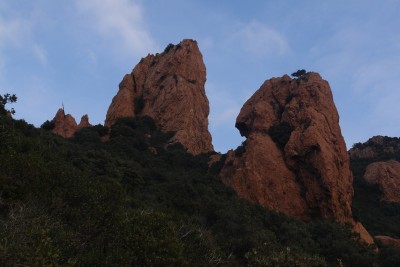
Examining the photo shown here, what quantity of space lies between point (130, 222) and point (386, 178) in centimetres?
4178

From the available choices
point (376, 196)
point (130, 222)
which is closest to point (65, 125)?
point (376, 196)

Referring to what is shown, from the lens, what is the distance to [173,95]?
60.4 m

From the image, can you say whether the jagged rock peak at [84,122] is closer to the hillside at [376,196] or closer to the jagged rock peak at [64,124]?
the jagged rock peak at [64,124]

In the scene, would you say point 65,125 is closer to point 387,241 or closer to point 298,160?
point 298,160

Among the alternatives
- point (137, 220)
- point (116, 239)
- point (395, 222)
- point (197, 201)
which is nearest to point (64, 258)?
point (116, 239)

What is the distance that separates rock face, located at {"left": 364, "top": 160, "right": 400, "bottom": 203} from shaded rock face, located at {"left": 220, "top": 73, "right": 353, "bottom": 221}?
9.01 metres

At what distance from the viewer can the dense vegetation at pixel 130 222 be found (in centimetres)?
1322

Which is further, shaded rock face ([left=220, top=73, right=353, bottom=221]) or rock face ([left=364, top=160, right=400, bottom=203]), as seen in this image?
rock face ([left=364, top=160, right=400, bottom=203])

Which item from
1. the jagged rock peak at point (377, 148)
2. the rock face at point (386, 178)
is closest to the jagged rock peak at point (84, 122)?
the rock face at point (386, 178)

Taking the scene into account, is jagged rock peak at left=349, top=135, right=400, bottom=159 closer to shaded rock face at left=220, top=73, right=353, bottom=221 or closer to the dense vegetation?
shaded rock face at left=220, top=73, right=353, bottom=221

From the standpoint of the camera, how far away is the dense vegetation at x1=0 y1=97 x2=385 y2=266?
1322cm

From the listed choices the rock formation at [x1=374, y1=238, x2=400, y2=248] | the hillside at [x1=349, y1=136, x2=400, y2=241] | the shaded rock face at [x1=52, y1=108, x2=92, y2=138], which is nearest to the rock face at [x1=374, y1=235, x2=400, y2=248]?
the rock formation at [x1=374, y1=238, x2=400, y2=248]

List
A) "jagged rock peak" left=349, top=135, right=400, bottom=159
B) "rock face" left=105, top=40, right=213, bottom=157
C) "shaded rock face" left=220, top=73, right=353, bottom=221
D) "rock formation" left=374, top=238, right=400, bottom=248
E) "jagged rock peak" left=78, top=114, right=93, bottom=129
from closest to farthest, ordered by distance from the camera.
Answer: "rock formation" left=374, top=238, right=400, bottom=248 < "shaded rock face" left=220, top=73, right=353, bottom=221 < "jagged rock peak" left=78, top=114, right=93, bottom=129 < "rock face" left=105, top=40, right=213, bottom=157 < "jagged rock peak" left=349, top=135, right=400, bottom=159

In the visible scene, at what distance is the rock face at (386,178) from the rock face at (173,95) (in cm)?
2064
